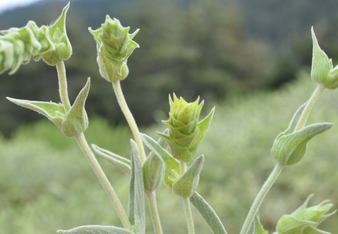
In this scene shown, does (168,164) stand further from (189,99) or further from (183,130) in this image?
(189,99)

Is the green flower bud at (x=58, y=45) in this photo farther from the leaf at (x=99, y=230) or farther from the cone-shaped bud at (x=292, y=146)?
the cone-shaped bud at (x=292, y=146)

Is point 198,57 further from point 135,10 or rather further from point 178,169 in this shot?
point 178,169

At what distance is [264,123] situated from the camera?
3201 mm

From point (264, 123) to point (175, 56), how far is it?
8.93 metres

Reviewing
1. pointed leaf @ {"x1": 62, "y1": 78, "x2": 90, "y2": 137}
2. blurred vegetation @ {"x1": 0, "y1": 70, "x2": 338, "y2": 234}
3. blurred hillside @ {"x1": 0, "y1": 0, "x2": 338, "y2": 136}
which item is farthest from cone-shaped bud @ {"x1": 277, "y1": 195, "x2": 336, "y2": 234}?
blurred hillside @ {"x1": 0, "y1": 0, "x2": 338, "y2": 136}

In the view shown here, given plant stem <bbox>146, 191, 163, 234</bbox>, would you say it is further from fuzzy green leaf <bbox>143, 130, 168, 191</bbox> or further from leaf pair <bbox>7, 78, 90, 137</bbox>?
leaf pair <bbox>7, 78, 90, 137</bbox>

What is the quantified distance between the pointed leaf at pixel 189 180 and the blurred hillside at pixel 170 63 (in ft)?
32.4

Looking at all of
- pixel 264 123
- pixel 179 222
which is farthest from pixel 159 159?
pixel 264 123

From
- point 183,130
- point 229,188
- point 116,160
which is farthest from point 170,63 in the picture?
point 183,130

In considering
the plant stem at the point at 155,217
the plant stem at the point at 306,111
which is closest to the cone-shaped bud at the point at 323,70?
the plant stem at the point at 306,111

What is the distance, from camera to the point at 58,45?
0.41 meters

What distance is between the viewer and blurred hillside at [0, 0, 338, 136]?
36.6 ft

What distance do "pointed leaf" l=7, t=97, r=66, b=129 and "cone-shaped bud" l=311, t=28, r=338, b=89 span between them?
13.1 inches

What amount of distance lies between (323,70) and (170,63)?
11875 mm
